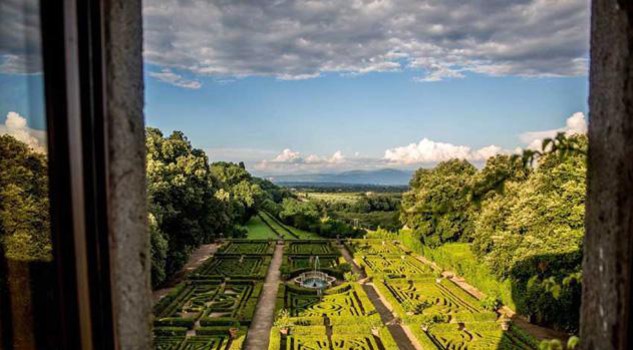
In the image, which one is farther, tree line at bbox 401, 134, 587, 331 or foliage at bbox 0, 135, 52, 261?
tree line at bbox 401, 134, 587, 331

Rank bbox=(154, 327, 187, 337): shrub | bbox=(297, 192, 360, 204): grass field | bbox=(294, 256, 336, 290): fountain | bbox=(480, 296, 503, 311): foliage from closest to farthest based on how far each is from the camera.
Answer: bbox=(154, 327, 187, 337): shrub
bbox=(480, 296, 503, 311): foliage
bbox=(294, 256, 336, 290): fountain
bbox=(297, 192, 360, 204): grass field

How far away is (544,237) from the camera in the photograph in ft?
41.5

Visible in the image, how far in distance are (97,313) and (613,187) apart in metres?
1.48

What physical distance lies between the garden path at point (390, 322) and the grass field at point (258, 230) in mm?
14214

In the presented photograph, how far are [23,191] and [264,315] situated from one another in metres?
13.1

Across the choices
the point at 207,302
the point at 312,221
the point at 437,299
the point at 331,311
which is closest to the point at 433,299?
the point at 437,299

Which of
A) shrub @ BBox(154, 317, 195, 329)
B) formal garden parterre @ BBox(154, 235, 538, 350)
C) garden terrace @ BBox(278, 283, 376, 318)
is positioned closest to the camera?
formal garden parterre @ BBox(154, 235, 538, 350)

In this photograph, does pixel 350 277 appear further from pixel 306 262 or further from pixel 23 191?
pixel 23 191

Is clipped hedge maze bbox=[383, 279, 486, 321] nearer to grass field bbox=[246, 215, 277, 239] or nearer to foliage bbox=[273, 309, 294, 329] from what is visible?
foliage bbox=[273, 309, 294, 329]

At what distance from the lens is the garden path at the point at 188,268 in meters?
16.9

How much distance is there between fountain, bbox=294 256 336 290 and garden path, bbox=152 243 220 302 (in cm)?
529

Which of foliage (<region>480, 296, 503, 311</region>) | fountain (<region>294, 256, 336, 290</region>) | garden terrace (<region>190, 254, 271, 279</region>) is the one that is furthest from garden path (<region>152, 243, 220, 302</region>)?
foliage (<region>480, 296, 503, 311</region>)

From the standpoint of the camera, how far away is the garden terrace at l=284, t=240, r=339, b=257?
24211mm

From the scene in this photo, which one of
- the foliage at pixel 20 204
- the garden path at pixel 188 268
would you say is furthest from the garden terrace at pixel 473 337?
the foliage at pixel 20 204
